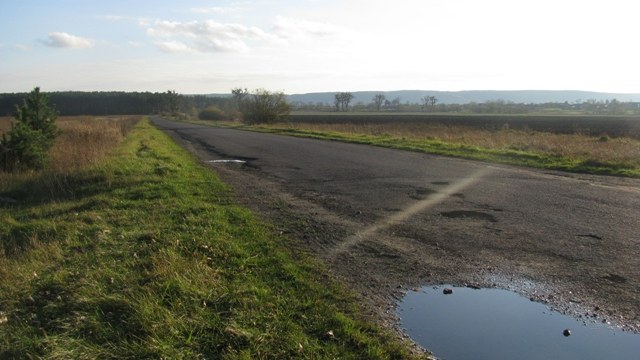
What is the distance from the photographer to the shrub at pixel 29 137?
15430mm

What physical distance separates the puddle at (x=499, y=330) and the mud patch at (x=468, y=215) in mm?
3176

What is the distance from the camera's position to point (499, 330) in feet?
14.9

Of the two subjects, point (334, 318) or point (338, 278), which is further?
point (338, 278)

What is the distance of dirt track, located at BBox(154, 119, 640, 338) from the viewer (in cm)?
532

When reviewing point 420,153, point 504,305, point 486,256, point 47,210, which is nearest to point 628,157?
point 420,153

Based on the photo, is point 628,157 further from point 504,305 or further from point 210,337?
point 210,337

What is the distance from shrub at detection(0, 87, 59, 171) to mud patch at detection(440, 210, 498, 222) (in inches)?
511

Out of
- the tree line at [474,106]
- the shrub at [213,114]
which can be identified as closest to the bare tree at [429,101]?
the tree line at [474,106]

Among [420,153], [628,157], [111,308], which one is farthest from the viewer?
[420,153]

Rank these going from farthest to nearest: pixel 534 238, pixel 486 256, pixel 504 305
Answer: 1. pixel 534 238
2. pixel 486 256
3. pixel 504 305

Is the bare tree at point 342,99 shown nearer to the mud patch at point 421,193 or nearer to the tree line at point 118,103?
the tree line at point 118,103

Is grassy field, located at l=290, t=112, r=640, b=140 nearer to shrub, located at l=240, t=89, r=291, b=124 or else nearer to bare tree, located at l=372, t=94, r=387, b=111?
shrub, located at l=240, t=89, r=291, b=124

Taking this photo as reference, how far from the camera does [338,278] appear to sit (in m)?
5.44

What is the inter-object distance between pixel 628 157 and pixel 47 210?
16.1 m
